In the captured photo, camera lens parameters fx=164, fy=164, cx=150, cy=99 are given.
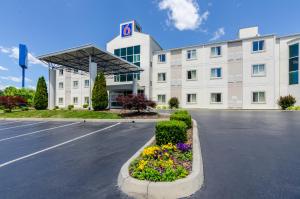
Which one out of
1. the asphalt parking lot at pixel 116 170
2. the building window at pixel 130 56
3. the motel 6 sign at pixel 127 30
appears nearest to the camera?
the asphalt parking lot at pixel 116 170

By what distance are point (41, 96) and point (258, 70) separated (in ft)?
105

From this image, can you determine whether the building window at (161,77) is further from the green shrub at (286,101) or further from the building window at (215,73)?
the green shrub at (286,101)

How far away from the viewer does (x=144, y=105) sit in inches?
611

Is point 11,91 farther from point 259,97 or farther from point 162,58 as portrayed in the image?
point 259,97

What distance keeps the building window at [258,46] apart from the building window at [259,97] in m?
6.53

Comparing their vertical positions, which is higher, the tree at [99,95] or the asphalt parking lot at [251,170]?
the tree at [99,95]

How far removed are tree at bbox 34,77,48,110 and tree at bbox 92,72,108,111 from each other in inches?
350

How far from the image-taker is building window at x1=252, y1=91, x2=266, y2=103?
24.2m

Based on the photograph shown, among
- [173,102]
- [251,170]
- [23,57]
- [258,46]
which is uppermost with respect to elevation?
[23,57]

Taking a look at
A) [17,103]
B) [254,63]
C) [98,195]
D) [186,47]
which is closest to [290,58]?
[254,63]

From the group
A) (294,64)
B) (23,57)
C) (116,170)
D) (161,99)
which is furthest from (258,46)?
(23,57)

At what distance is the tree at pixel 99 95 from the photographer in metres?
19.8

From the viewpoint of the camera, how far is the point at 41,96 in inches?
917

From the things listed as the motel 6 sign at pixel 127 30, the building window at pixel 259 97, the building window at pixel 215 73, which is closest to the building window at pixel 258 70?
the building window at pixel 259 97
